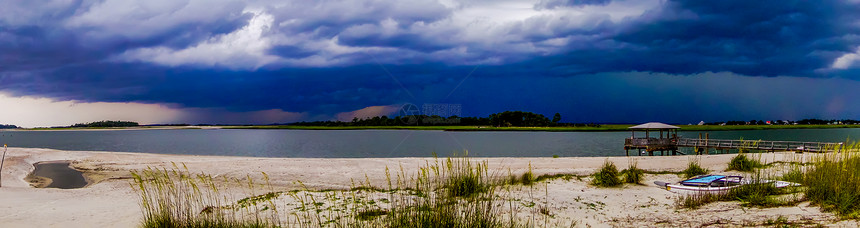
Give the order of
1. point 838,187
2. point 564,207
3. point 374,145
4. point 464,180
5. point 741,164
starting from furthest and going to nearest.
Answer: point 374,145, point 741,164, point 564,207, point 464,180, point 838,187

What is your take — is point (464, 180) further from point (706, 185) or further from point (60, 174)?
point (60, 174)

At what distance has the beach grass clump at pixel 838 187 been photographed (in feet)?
26.2

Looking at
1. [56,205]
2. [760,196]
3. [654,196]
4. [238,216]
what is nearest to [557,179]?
[654,196]

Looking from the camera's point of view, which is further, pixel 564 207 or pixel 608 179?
pixel 608 179

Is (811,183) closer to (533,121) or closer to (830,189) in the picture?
(830,189)

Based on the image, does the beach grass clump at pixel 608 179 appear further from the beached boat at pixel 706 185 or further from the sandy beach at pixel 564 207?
the beached boat at pixel 706 185

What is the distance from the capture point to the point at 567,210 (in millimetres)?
10148

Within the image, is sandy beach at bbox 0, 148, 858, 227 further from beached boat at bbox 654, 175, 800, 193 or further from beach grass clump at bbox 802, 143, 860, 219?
beached boat at bbox 654, 175, 800, 193

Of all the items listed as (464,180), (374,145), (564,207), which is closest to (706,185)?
(564,207)

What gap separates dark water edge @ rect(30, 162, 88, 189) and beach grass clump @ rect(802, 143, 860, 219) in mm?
25523

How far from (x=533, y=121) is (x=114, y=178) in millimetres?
150253

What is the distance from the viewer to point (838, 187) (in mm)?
8391

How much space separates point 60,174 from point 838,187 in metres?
32.7

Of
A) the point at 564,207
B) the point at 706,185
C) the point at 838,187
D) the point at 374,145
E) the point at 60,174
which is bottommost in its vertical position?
the point at 374,145
